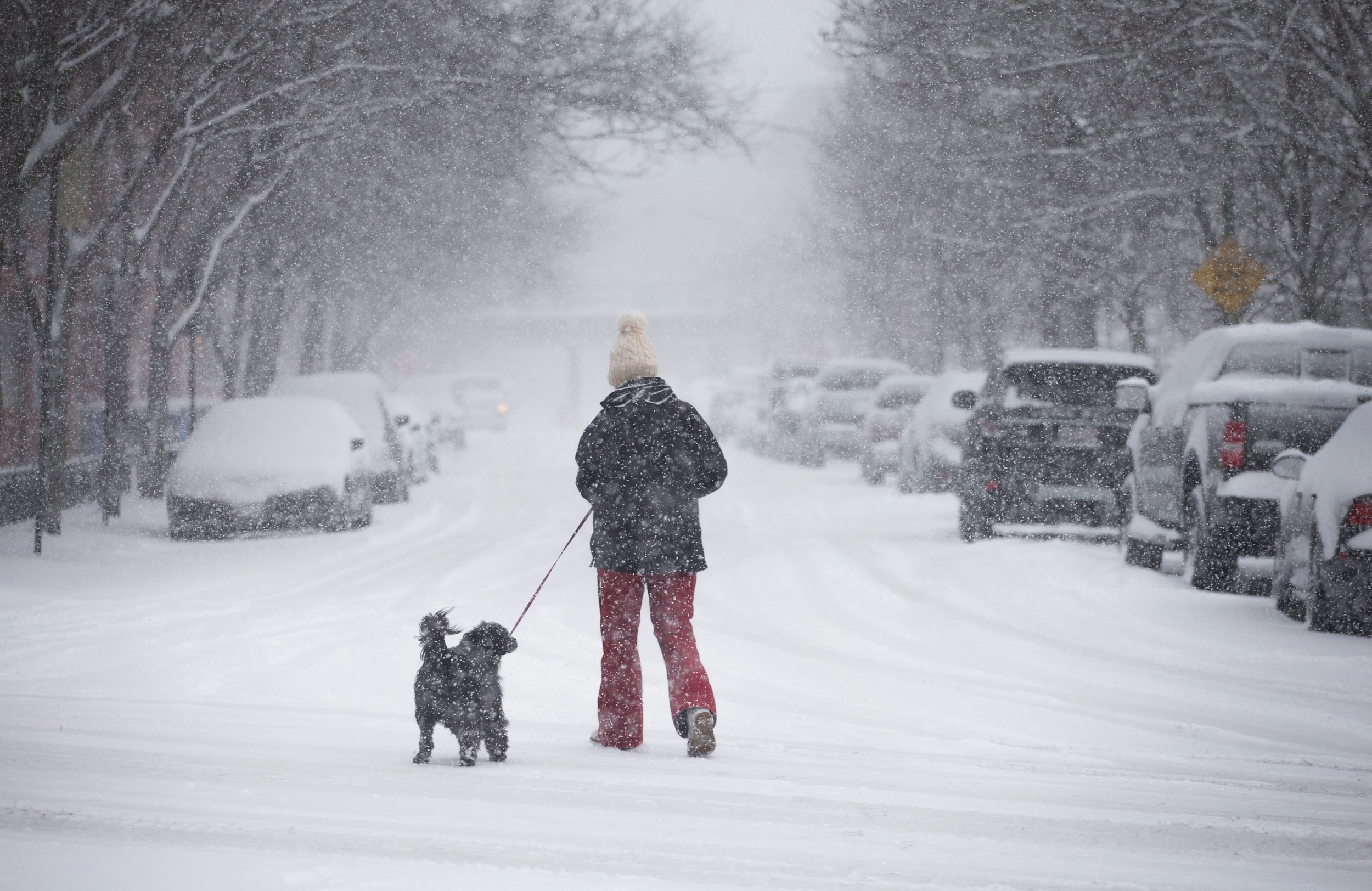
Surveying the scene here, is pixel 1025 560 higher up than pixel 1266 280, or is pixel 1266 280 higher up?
pixel 1266 280

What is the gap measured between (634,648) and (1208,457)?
22.2 feet

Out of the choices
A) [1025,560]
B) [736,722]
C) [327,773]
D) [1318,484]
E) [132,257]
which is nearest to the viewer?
[327,773]

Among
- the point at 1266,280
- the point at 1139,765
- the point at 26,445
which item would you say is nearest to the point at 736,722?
the point at 1139,765

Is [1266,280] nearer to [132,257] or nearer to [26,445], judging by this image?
[132,257]

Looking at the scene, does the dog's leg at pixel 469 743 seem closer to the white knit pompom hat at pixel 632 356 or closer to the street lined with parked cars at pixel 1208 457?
the white knit pompom hat at pixel 632 356

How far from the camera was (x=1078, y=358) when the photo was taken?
51.6 feet

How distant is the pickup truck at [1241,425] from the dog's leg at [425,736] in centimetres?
707

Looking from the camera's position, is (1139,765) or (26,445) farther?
(26,445)

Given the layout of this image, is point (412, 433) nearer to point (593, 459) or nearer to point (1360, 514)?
point (1360, 514)

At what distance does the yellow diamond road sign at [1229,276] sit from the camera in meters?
16.3

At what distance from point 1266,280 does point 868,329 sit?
1172 inches

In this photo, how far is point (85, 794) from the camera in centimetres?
520

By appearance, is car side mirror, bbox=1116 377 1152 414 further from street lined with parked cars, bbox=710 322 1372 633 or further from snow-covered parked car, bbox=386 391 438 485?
snow-covered parked car, bbox=386 391 438 485

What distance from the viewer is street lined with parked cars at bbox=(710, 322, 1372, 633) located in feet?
31.4
